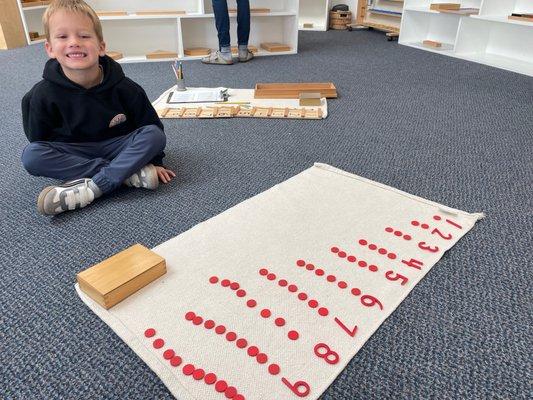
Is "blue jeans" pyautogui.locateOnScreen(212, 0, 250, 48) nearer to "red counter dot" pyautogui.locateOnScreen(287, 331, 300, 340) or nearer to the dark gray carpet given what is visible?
the dark gray carpet

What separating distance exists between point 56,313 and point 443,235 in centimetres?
78

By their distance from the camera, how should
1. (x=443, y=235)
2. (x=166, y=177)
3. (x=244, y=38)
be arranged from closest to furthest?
1. (x=443, y=235)
2. (x=166, y=177)
3. (x=244, y=38)

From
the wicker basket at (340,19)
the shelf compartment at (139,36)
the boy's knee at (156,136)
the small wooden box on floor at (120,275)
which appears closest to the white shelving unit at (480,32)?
the wicker basket at (340,19)

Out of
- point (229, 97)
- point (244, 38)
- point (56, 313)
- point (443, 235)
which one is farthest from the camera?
point (244, 38)

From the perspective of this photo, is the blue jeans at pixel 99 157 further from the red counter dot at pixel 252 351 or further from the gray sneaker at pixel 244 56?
the gray sneaker at pixel 244 56

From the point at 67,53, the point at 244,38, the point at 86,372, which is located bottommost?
the point at 86,372

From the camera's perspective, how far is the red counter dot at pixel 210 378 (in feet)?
1.98

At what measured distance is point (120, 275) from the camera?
75 centimetres

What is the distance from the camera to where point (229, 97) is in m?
1.86

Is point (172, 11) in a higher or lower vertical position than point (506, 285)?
higher

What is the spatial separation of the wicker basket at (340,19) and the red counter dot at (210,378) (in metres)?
3.53

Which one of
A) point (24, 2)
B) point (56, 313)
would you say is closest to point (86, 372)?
point (56, 313)

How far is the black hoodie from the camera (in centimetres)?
105

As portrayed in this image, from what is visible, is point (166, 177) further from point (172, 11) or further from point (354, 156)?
point (172, 11)
